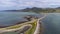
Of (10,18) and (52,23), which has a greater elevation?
(10,18)

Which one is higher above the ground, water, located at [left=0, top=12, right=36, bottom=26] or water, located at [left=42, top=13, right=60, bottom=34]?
water, located at [left=0, top=12, right=36, bottom=26]

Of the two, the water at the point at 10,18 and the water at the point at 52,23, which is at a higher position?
the water at the point at 10,18

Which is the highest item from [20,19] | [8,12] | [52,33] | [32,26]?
[8,12]

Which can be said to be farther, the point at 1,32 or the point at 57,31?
the point at 57,31

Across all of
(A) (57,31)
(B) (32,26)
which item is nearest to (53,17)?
(A) (57,31)

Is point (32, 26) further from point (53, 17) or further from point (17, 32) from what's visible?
point (53, 17)

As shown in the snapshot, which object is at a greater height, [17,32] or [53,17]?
[53,17]

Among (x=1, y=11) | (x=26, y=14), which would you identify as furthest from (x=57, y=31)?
(x=1, y=11)

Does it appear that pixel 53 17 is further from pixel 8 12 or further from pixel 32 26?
pixel 8 12
